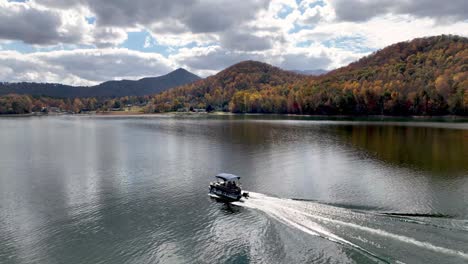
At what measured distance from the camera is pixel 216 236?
121ft

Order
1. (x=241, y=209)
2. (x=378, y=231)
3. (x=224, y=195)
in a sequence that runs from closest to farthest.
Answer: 1. (x=378, y=231)
2. (x=241, y=209)
3. (x=224, y=195)

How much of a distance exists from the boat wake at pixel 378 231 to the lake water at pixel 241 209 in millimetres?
115

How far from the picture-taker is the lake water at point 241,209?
109 ft

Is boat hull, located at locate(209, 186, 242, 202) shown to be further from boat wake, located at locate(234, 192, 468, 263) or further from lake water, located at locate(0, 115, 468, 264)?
boat wake, located at locate(234, 192, 468, 263)

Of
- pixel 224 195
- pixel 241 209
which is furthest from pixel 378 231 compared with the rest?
pixel 224 195

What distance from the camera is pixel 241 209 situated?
45625 millimetres

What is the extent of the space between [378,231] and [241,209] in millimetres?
17142

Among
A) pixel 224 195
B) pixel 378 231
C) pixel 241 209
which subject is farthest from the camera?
pixel 224 195

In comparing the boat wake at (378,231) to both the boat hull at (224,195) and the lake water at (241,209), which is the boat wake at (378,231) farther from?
the boat hull at (224,195)

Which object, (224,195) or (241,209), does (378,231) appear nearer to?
(241,209)

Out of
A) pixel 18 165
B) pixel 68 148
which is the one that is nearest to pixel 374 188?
pixel 18 165

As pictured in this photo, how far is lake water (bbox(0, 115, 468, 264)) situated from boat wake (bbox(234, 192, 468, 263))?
0.12 m

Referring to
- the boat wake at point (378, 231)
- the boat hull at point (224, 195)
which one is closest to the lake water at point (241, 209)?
the boat wake at point (378, 231)

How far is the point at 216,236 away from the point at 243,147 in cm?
6373
